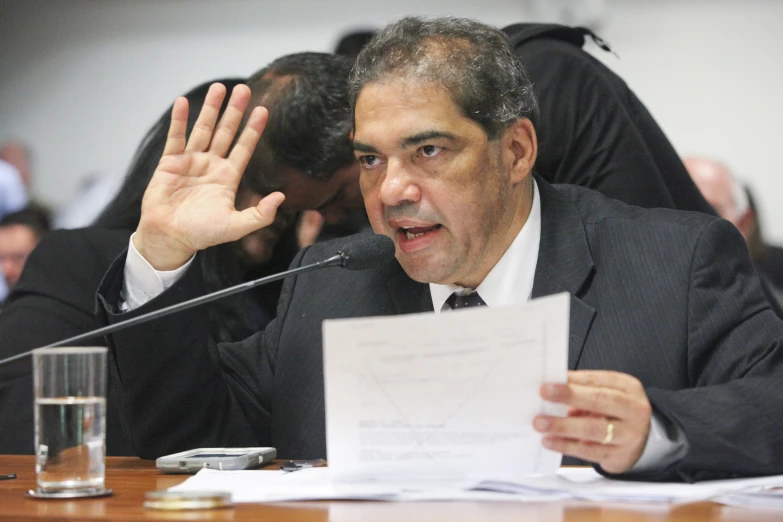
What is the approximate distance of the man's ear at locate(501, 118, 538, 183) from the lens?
6.51 feet

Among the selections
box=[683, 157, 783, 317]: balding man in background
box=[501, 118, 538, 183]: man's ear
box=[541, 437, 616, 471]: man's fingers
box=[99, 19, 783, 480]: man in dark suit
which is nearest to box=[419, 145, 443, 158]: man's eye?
box=[99, 19, 783, 480]: man in dark suit

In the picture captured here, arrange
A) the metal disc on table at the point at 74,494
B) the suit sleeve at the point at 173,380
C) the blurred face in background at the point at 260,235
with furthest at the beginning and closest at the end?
1. the blurred face in background at the point at 260,235
2. the suit sleeve at the point at 173,380
3. the metal disc on table at the point at 74,494

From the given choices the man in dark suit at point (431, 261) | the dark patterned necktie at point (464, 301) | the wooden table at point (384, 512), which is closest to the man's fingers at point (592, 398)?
the wooden table at point (384, 512)

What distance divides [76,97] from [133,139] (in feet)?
1.14

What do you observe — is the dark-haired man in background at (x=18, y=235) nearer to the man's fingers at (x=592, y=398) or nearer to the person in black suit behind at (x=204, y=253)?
the person in black suit behind at (x=204, y=253)

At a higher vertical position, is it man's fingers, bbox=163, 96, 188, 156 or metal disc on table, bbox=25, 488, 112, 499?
man's fingers, bbox=163, 96, 188, 156

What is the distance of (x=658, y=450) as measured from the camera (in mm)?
1368

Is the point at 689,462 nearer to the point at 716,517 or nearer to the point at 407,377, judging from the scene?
the point at 716,517

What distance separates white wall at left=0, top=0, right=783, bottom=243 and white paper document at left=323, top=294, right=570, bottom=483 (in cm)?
329

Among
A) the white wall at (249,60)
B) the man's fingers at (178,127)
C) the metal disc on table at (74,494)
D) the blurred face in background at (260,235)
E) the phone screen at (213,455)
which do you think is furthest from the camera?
the white wall at (249,60)

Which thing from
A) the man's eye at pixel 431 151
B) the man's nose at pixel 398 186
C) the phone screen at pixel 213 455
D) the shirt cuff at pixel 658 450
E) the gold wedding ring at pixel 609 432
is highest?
the man's eye at pixel 431 151

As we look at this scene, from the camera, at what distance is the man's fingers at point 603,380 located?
130 cm

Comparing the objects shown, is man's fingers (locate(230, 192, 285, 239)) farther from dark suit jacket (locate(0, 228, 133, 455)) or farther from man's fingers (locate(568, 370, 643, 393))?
man's fingers (locate(568, 370, 643, 393))

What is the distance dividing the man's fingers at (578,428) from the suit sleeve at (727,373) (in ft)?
0.35
